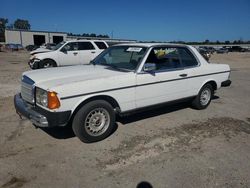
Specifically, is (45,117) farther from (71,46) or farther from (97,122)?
(71,46)

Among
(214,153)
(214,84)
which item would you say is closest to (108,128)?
(214,153)

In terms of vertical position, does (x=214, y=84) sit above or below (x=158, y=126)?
above

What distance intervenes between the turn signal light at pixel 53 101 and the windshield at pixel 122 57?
161 centimetres

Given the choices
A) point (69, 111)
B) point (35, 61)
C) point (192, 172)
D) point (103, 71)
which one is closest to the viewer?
point (192, 172)

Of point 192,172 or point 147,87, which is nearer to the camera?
point 192,172

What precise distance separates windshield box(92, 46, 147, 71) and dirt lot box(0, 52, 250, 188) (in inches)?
49.9

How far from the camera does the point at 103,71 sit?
472cm

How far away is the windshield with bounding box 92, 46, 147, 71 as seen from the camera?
4925 mm

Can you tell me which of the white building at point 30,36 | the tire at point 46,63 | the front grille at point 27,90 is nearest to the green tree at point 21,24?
the white building at point 30,36

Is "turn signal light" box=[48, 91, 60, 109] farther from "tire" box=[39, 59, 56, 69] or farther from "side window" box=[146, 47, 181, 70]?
"tire" box=[39, 59, 56, 69]

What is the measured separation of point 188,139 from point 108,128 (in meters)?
1.52

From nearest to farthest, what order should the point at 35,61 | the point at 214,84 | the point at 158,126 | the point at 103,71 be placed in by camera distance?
the point at 103,71
the point at 158,126
the point at 214,84
the point at 35,61

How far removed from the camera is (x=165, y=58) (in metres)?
5.39

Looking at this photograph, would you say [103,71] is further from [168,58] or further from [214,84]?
[214,84]
